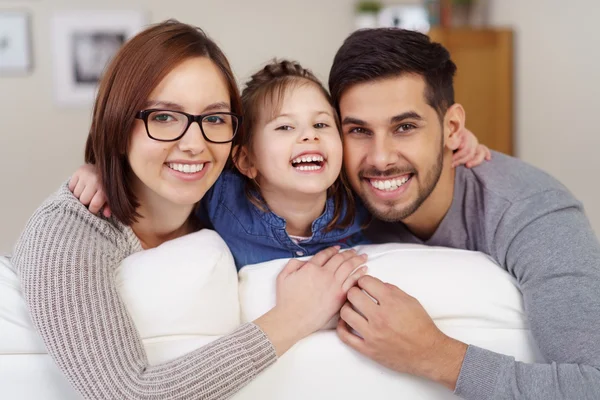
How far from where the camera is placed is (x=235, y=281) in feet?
4.58

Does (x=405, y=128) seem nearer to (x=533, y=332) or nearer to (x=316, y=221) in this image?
(x=316, y=221)

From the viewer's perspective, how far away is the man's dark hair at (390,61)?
1635 millimetres

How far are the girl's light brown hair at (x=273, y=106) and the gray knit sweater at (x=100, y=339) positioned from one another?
52cm

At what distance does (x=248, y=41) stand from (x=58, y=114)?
1490mm

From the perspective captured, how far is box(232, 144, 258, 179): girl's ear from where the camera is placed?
5.51ft

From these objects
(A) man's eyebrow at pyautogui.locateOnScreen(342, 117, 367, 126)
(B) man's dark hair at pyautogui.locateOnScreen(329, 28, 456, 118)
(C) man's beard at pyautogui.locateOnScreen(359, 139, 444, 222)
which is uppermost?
(B) man's dark hair at pyautogui.locateOnScreen(329, 28, 456, 118)

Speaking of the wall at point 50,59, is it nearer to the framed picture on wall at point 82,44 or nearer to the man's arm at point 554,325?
the framed picture on wall at point 82,44

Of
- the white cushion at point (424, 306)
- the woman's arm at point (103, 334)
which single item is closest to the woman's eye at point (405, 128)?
the white cushion at point (424, 306)

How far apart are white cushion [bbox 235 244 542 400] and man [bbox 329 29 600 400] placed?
5 centimetres

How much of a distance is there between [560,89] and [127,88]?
2.88 metres

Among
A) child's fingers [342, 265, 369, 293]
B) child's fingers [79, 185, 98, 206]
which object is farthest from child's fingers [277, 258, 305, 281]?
child's fingers [79, 185, 98, 206]

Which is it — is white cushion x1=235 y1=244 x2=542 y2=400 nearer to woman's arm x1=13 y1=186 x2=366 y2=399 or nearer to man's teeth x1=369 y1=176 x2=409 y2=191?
woman's arm x1=13 y1=186 x2=366 y2=399

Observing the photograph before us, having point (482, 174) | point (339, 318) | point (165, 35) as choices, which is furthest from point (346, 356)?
point (165, 35)

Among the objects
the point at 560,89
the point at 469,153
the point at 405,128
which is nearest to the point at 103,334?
the point at 405,128
